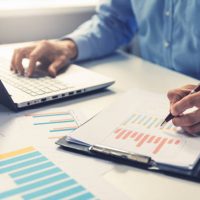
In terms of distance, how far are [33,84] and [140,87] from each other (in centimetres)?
27

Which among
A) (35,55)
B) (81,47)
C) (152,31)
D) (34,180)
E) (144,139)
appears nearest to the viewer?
(34,180)

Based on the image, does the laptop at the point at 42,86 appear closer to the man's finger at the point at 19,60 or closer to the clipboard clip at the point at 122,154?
the man's finger at the point at 19,60

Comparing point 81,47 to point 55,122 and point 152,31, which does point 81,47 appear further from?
point 55,122

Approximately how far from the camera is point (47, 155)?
623 millimetres

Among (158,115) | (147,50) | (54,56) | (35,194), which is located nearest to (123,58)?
(147,50)

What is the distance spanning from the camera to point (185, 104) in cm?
67

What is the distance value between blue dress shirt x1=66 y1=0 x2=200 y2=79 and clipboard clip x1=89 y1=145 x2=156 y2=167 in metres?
0.59

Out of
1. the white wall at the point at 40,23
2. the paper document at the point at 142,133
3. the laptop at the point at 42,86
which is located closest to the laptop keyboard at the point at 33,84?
the laptop at the point at 42,86

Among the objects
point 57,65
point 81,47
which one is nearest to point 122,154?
point 57,65

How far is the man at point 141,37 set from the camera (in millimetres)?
1066

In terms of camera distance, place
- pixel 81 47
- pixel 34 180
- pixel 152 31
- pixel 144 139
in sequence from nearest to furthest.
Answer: pixel 34 180 < pixel 144 139 < pixel 81 47 < pixel 152 31

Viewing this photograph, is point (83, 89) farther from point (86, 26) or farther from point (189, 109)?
point (86, 26)

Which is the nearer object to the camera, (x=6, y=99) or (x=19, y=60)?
(x=6, y=99)

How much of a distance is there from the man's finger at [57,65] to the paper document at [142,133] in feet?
0.78
